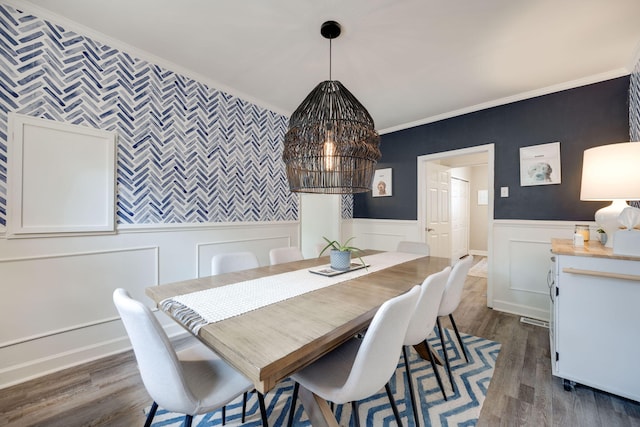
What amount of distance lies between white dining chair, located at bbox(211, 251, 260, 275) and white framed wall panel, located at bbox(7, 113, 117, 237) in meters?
0.89

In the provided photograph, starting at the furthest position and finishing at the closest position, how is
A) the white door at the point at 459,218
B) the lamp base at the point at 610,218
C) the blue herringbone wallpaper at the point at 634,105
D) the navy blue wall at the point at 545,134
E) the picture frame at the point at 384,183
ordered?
the white door at the point at 459,218, the picture frame at the point at 384,183, the navy blue wall at the point at 545,134, the blue herringbone wallpaper at the point at 634,105, the lamp base at the point at 610,218

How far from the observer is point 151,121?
2252 mm

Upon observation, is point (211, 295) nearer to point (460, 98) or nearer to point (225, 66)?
point (225, 66)

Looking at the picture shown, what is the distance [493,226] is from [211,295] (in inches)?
124

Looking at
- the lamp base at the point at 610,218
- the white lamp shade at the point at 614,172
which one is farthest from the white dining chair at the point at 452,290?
the lamp base at the point at 610,218

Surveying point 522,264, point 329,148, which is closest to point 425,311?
point 329,148

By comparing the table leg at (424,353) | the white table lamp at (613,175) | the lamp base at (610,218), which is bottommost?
the table leg at (424,353)

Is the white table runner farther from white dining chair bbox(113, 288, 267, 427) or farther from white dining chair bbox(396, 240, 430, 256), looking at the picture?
white dining chair bbox(396, 240, 430, 256)

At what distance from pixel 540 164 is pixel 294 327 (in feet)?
10.4

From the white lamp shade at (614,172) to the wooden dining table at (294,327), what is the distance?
128 cm

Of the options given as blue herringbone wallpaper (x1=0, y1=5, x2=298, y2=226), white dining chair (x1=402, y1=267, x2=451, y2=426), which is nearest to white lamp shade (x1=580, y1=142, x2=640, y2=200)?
white dining chair (x1=402, y1=267, x2=451, y2=426)

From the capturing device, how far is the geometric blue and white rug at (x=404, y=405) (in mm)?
1405

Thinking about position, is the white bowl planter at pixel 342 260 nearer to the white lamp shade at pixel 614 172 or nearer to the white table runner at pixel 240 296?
the white table runner at pixel 240 296

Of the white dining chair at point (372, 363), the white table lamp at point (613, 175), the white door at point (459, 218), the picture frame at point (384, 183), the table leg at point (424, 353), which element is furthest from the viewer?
the white door at point (459, 218)
